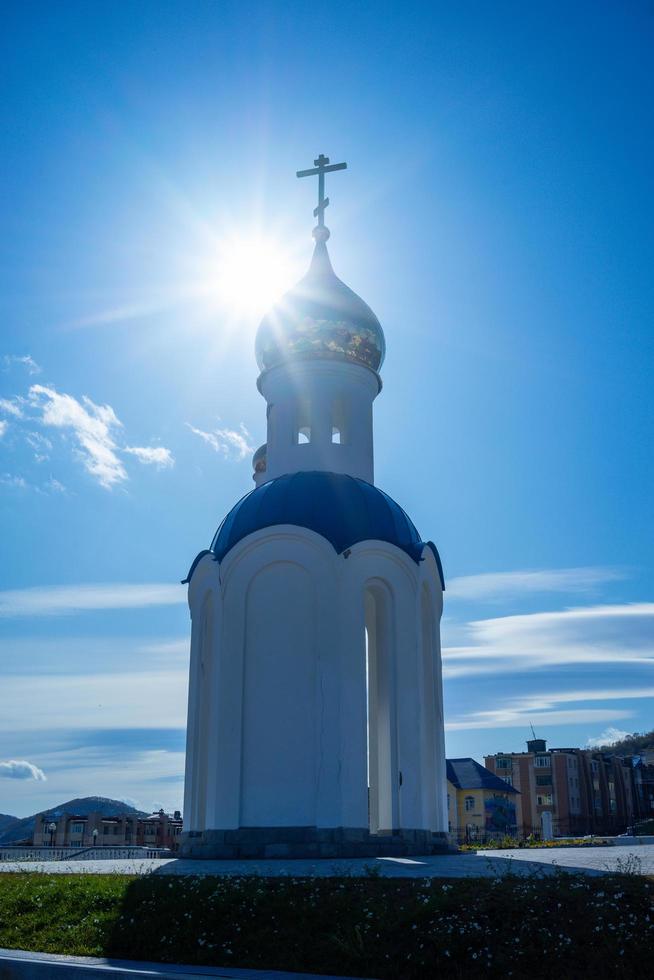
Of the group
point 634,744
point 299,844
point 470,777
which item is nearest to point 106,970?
point 299,844

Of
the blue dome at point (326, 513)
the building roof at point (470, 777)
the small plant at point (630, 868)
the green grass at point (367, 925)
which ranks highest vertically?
the blue dome at point (326, 513)

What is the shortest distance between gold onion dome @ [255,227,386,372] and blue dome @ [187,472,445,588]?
8.87 feet

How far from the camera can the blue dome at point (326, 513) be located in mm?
14398

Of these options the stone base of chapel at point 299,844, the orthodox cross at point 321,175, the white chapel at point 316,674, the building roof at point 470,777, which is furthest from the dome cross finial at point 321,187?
the building roof at point 470,777

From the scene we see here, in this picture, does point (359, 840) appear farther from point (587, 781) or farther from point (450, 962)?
point (587, 781)

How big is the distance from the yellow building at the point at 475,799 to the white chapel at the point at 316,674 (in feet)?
88.3

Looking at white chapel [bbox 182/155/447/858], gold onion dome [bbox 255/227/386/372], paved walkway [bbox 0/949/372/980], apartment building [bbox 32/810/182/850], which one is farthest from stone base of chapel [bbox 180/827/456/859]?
apartment building [bbox 32/810/182/850]

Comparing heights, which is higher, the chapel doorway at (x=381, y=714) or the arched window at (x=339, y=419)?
the arched window at (x=339, y=419)

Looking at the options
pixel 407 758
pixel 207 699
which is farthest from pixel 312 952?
pixel 207 699

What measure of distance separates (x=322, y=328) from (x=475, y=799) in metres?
30.2

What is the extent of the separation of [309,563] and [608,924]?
8.36 meters

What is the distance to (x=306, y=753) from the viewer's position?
1340 centimetres

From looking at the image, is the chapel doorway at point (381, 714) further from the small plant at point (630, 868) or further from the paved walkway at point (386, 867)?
the small plant at point (630, 868)

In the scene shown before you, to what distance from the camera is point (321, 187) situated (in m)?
18.5
